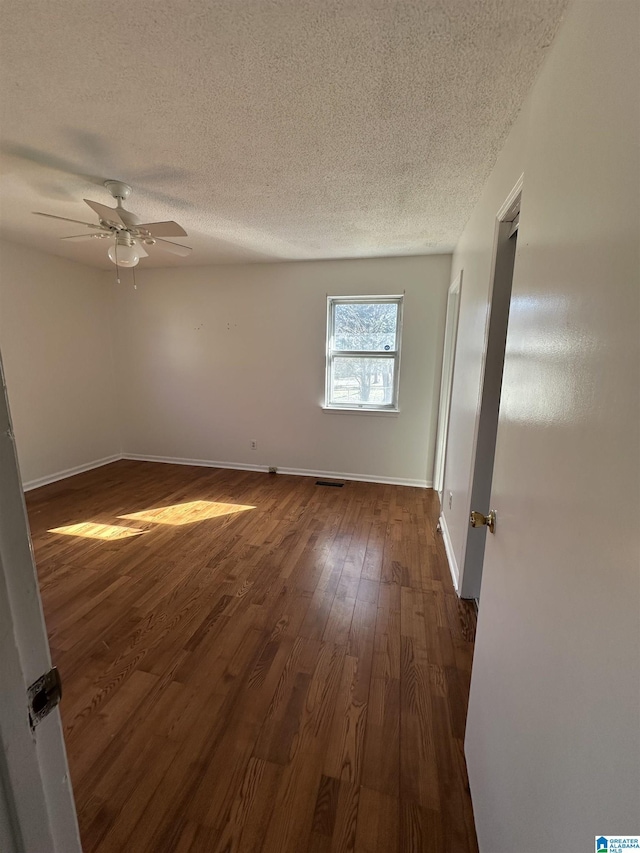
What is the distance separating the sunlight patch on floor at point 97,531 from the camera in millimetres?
2854

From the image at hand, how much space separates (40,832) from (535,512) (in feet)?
3.30

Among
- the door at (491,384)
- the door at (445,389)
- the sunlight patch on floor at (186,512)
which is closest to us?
the door at (491,384)

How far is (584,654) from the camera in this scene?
559 millimetres

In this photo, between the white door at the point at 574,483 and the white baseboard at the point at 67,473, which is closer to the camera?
the white door at the point at 574,483

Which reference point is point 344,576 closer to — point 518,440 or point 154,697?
point 154,697

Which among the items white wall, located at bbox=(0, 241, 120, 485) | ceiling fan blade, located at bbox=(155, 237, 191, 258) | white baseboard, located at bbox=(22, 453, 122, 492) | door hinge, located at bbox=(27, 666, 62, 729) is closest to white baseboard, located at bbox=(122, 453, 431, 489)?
white baseboard, located at bbox=(22, 453, 122, 492)

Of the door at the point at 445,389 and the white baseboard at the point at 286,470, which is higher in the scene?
the door at the point at 445,389

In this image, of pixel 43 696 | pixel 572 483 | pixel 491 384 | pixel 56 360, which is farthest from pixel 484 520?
pixel 56 360

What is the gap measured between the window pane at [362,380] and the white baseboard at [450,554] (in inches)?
63.6

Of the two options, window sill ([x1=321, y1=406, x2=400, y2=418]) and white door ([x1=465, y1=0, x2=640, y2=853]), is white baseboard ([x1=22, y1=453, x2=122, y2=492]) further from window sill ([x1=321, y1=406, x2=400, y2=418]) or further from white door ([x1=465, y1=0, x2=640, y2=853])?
white door ([x1=465, y1=0, x2=640, y2=853])

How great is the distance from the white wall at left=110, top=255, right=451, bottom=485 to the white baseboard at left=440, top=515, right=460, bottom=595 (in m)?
1.18

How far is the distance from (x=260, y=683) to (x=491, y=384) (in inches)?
72.7

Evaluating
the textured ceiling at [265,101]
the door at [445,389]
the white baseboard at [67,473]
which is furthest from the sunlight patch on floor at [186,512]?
the textured ceiling at [265,101]

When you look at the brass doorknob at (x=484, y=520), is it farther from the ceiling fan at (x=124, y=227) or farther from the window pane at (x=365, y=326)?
the window pane at (x=365, y=326)
